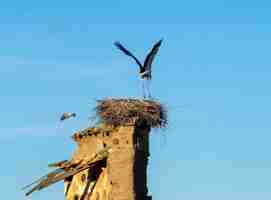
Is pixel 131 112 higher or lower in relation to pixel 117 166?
higher

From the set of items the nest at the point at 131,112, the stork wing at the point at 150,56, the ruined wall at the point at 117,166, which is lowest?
the ruined wall at the point at 117,166

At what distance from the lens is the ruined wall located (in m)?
32.4

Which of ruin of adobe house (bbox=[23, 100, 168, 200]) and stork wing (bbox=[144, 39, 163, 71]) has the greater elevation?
stork wing (bbox=[144, 39, 163, 71])

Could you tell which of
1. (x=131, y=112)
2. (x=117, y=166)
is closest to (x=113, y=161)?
(x=117, y=166)

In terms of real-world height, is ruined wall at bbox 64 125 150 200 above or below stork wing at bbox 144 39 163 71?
below

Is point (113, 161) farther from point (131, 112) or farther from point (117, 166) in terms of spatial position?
point (131, 112)

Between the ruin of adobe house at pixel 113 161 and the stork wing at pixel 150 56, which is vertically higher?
the stork wing at pixel 150 56

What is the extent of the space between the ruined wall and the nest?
0.30m

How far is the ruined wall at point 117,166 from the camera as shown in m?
32.4

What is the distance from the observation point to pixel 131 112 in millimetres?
32688

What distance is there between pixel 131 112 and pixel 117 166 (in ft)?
5.76

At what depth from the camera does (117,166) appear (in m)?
32.6

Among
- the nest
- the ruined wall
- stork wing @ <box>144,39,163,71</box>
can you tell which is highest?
stork wing @ <box>144,39,163,71</box>

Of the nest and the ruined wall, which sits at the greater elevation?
the nest
